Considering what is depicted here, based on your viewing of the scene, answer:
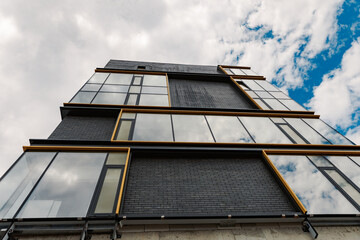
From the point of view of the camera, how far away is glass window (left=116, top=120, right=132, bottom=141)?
848 cm

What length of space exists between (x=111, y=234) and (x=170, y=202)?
190cm

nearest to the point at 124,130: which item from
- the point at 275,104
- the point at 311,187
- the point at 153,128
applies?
the point at 153,128

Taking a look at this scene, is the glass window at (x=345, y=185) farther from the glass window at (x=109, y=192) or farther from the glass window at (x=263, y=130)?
the glass window at (x=109, y=192)

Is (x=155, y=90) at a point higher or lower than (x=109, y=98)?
higher

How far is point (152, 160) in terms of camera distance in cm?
763

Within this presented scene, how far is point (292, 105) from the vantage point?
1302 centimetres

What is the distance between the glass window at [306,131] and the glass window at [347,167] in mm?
1322

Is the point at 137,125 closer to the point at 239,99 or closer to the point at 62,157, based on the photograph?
the point at 62,157

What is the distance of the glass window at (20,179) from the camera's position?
5.13m

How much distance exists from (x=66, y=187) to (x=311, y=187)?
8495mm

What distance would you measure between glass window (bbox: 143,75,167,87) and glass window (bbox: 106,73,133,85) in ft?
4.36

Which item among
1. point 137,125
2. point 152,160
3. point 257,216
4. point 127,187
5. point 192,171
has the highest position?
point 137,125

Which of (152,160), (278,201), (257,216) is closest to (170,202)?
(152,160)

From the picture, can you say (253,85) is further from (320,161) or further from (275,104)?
(320,161)
